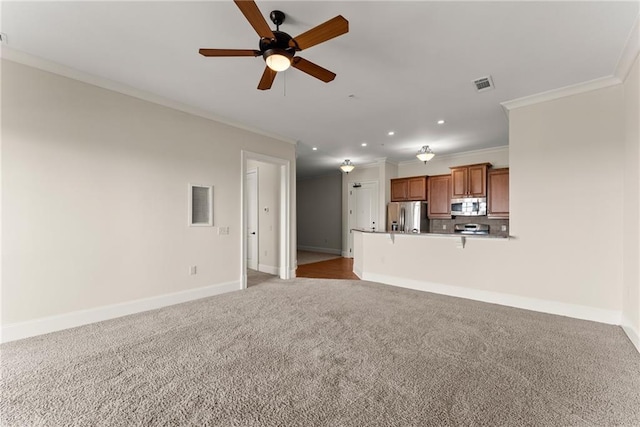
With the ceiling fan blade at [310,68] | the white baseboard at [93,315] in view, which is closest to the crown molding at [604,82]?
the ceiling fan blade at [310,68]

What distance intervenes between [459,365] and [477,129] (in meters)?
4.23

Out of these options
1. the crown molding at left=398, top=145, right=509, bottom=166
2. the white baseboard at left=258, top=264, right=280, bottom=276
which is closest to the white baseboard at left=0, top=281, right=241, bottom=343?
the white baseboard at left=258, top=264, right=280, bottom=276

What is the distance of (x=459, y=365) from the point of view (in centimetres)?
228

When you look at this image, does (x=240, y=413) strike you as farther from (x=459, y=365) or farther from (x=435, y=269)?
(x=435, y=269)

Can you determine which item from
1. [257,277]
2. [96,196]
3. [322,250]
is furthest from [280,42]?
[322,250]

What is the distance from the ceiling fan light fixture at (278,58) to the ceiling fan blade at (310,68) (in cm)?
8

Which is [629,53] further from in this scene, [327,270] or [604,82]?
[327,270]

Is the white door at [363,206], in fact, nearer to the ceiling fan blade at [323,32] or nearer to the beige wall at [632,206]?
the beige wall at [632,206]

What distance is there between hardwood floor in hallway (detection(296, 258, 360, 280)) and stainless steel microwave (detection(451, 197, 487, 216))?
2905 millimetres

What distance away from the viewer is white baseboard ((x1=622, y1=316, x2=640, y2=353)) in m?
2.61

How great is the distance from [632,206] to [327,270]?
4.96m

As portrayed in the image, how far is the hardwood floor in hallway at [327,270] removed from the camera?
5.84 meters

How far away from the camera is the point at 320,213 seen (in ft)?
32.7

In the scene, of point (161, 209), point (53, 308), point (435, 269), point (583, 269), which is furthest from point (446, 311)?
point (53, 308)
